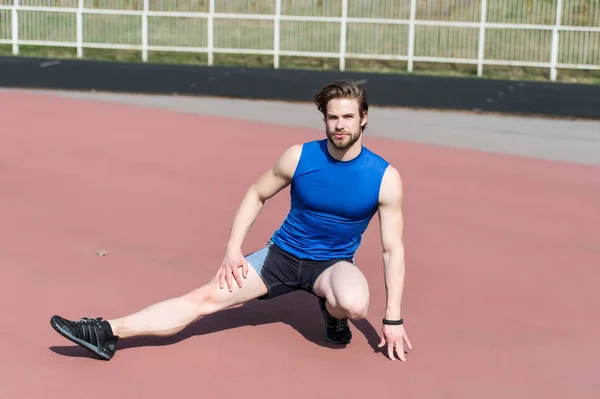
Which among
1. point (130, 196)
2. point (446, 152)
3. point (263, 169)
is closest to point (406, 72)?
point (446, 152)

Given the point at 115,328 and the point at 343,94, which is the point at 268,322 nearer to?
the point at 115,328

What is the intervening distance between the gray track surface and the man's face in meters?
7.97

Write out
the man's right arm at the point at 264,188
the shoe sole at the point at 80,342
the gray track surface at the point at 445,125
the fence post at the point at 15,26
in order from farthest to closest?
the fence post at the point at 15,26 → the gray track surface at the point at 445,125 → the man's right arm at the point at 264,188 → the shoe sole at the point at 80,342

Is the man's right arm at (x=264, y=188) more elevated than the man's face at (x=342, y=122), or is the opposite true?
the man's face at (x=342, y=122)

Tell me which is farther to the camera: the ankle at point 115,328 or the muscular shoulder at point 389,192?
the muscular shoulder at point 389,192

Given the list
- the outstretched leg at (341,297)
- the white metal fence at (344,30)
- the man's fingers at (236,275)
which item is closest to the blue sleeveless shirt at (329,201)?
the outstretched leg at (341,297)

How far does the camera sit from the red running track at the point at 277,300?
214 inches

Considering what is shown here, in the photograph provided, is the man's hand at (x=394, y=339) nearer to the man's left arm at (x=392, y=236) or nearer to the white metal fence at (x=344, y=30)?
the man's left arm at (x=392, y=236)

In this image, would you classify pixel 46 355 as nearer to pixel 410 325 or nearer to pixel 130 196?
pixel 410 325

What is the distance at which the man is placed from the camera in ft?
18.2

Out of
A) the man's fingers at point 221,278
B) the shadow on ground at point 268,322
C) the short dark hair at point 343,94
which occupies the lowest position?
the shadow on ground at point 268,322

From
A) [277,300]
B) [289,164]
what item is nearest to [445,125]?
[277,300]

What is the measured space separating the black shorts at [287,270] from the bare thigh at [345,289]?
65 mm

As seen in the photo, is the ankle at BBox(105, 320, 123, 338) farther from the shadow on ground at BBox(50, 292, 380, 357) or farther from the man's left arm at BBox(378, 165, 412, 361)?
the man's left arm at BBox(378, 165, 412, 361)
